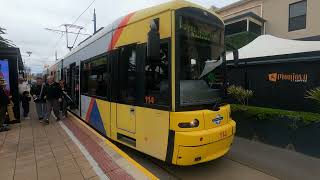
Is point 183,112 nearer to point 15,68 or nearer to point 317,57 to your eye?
point 317,57

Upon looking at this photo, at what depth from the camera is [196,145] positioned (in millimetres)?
4625

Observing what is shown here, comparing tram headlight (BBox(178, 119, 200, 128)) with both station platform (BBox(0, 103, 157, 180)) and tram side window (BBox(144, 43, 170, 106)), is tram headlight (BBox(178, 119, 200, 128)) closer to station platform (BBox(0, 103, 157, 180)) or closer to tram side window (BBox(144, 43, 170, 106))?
tram side window (BBox(144, 43, 170, 106))

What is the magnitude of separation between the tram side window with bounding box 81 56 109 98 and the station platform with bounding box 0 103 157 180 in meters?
1.13

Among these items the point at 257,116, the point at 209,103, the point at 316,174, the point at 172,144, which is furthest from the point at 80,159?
the point at 257,116

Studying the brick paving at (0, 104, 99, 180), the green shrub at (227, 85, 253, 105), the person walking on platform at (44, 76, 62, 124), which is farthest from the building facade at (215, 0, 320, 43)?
the brick paving at (0, 104, 99, 180)

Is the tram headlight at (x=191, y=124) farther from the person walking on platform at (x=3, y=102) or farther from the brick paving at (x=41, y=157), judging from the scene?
the person walking on platform at (x=3, y=102)

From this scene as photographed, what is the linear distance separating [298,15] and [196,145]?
18.5 meters

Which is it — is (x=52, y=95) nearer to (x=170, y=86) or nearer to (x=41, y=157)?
(x=41, y=157)

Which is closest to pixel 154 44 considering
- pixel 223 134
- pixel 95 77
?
pixel 223 134

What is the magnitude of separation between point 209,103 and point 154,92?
3.48ft

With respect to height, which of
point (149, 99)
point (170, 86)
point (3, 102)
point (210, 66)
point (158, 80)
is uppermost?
point (210, 66)

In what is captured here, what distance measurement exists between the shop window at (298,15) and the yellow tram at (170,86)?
16.2m

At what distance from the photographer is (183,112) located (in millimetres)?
4672

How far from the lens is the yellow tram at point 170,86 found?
15.4ft
